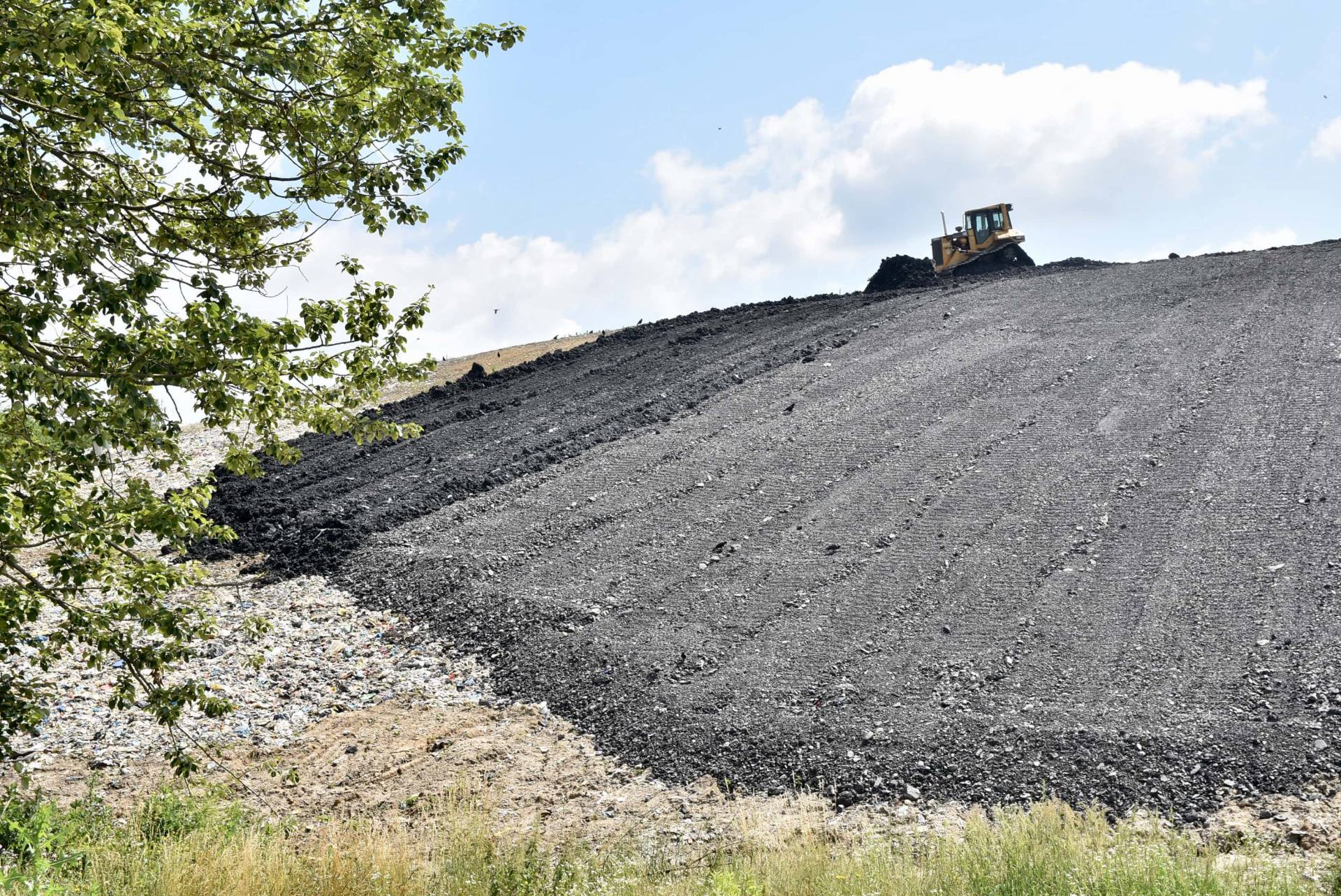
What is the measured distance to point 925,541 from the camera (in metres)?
11.2

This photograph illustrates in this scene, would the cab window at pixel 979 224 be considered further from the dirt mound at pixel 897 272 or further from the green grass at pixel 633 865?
the green grass at pixel 633 865

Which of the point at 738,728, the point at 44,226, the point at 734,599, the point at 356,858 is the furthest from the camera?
the point at 734,599

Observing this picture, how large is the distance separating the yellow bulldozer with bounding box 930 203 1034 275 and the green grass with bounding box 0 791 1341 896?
83.8 feet

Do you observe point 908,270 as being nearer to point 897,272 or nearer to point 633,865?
point 897,272

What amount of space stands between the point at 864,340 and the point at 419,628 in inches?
412

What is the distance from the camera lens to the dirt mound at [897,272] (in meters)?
29.2

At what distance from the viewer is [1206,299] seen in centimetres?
1752

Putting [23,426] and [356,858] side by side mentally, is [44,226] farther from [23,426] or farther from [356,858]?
[356,858]

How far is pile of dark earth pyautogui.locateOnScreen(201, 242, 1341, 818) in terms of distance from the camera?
313 inches

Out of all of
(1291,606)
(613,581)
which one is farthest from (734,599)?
(1291,606)

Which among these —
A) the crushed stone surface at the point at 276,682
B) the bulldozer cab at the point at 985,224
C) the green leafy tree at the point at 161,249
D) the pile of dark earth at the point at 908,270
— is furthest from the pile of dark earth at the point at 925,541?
the bulldozer cab at the point at 985,224

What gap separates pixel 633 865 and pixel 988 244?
2714 cm

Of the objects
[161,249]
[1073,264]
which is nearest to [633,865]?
[161,249]

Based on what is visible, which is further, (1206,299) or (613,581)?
(1206,299)
